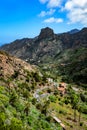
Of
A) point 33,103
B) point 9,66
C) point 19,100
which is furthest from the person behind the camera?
point 9,66

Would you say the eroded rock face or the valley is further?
the eroded rock face

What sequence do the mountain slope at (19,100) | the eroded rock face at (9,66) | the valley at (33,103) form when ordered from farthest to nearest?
the eroded rock face at (9,66)
the valley at (33,103)
the mountain slope at (19,100)

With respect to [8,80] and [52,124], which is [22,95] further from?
[52,124]

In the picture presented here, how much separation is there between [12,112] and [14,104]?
7.45 m

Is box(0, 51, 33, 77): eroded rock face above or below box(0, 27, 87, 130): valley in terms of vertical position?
above

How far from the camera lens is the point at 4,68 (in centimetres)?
12150

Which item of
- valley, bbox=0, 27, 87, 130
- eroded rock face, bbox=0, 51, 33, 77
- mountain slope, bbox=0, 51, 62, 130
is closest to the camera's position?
mountain slope, bbox=0, 51, 62, 130

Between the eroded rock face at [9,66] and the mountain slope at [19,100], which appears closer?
the mountain slope at [19,100]

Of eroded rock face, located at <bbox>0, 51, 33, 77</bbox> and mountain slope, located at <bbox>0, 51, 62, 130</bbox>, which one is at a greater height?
eroded rock face, located at <bbox>0, 51, 33, 77</bbox>

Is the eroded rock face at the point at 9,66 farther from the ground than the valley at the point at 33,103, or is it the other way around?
the eroded rock face at the point at 9,66

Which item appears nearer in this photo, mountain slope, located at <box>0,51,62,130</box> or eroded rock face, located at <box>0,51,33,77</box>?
mountain slope, located at <box>0,51,62,130</box>

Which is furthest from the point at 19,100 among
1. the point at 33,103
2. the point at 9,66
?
the point at 9,66

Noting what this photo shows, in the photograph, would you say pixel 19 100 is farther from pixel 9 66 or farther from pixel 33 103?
pixel 9 66

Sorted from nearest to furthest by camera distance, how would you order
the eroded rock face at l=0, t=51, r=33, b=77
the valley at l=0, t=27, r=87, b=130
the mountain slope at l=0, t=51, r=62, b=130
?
the mountain slope at l=0, t=51, r=62, b=130 → the valley at l=0, t=27, r=87, b=130 → the eroded rock face at l=0, t=51, r=33, b=77
